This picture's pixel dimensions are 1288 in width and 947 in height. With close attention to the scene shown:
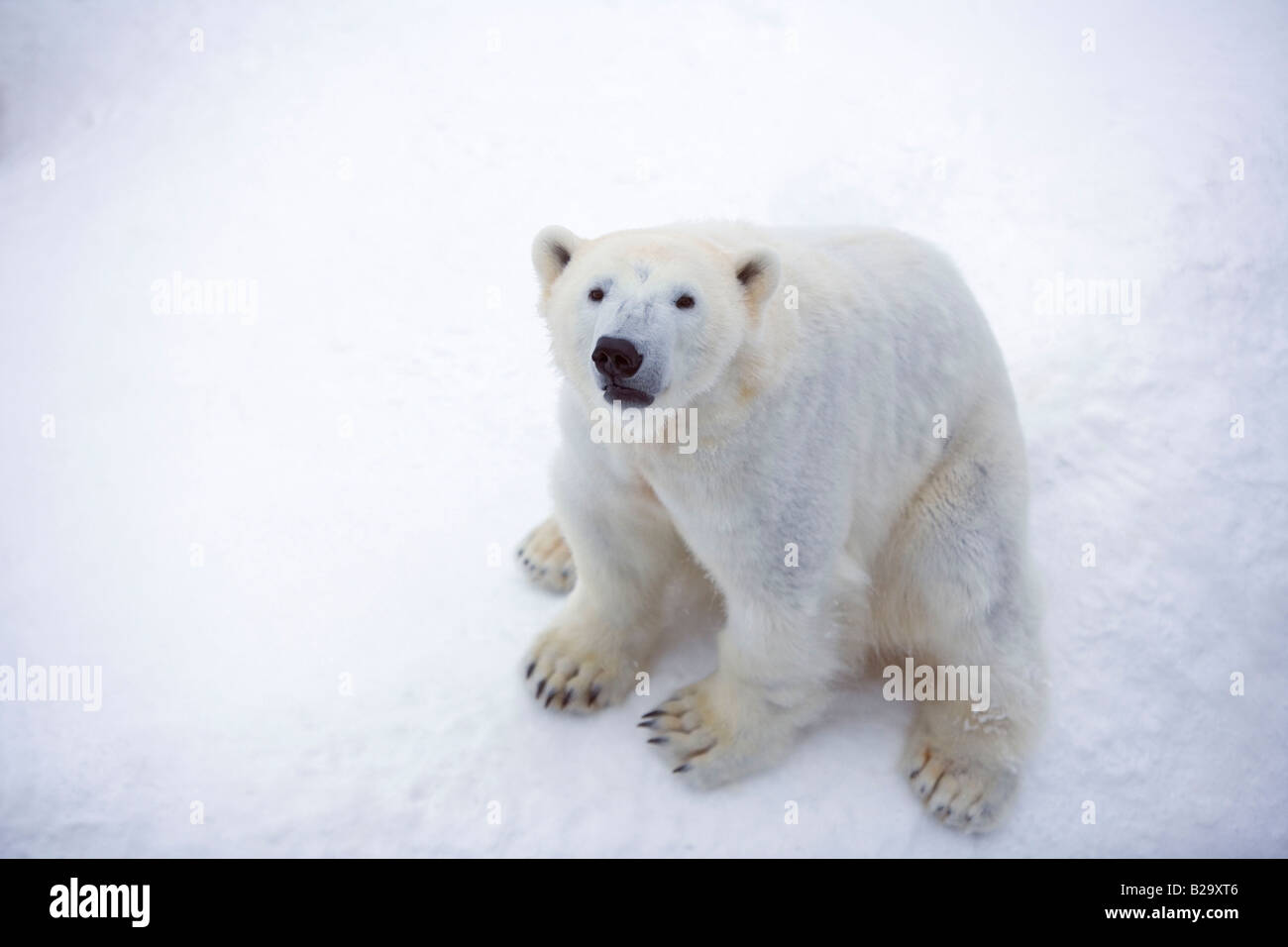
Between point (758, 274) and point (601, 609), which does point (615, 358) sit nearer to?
point (758, 274)

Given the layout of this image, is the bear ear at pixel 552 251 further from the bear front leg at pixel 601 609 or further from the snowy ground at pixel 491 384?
the snowy ground at pixel 491 384

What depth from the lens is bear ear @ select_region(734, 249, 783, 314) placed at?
2527 mm

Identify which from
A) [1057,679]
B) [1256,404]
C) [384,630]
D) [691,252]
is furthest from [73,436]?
[1256,404]

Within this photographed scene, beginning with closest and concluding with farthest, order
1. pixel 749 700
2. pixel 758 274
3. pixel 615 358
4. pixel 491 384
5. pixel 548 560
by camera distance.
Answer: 1. pixel 615 358
2. pixel 758 274
3. pixel 749 700
4. pixel 548 560
5. pixel 491 384

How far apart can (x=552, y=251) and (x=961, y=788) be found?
2.28 meters

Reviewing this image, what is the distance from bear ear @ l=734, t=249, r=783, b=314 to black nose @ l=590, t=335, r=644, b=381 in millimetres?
427

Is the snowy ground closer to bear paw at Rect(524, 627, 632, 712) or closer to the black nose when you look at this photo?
bear paw at Rect(524, 627, 632, 712)

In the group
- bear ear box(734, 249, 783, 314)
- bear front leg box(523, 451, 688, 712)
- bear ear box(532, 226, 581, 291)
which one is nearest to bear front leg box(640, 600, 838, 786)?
bear front leg box(523, 451, 688, 712)

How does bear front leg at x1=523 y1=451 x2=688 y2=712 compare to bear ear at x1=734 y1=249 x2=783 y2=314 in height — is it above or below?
below

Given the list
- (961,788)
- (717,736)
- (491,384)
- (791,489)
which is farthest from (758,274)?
(491,384)

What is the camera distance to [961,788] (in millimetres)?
3344

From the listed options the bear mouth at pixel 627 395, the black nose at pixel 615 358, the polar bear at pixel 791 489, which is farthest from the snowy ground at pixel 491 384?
the black nose at pixel 615 358

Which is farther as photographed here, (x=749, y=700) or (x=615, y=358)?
(x=749, y=700)

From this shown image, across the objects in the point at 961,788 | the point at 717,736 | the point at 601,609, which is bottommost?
the point at 961,788
